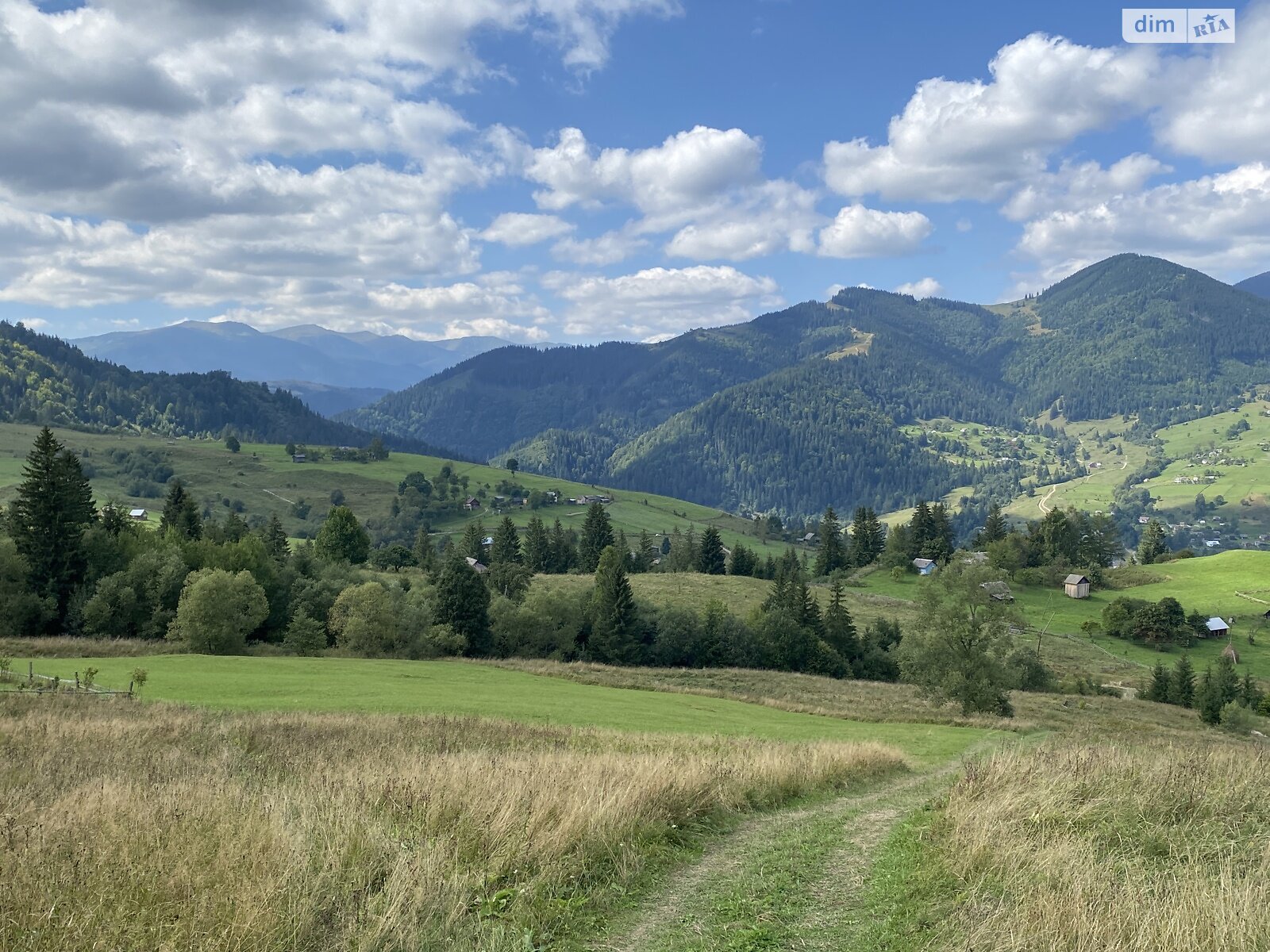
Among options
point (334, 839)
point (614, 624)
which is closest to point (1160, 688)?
point (614, 624)

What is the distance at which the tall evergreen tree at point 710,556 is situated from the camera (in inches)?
5005

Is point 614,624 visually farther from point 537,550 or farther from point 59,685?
point 59,685

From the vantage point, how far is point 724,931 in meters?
7.29

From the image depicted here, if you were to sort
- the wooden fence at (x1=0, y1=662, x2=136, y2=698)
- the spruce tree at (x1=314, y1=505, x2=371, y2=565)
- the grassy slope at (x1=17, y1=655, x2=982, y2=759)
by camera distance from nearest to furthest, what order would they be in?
the wooden fence at (x1=0, y1=662, x2=136, y2=698), the grassy slope at (x1=17, y1=655, x2=982, y2=759), the spruce tree at (x1=314, y1=505, x2=371, y2=565)

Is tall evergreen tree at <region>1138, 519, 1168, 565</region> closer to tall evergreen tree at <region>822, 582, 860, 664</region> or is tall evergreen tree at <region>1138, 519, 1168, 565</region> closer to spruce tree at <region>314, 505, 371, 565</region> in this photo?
tall evergreen tree at <region>822, 582, 860, 664</region>

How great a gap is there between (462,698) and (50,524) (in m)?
43.0

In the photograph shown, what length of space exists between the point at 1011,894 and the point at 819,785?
8.18 meters

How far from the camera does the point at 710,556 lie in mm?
127875

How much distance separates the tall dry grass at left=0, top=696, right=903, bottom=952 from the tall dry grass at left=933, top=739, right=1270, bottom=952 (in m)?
3.74

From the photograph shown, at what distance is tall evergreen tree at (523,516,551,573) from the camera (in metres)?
122

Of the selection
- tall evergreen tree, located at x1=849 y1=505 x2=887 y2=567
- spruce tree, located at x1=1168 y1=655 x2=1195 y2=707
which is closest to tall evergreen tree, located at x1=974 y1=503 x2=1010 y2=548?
tall evergreen tree, located at x1=849 y1=505 x2=887 y2=567

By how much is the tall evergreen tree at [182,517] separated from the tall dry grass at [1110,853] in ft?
238

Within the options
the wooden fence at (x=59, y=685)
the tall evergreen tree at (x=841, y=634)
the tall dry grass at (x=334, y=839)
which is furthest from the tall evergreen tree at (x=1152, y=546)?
the wooden fence at (x=59, y=685)

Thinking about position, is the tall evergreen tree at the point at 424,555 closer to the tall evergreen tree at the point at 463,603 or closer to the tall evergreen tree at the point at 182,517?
the tall evergreen tree at the point at 463,603
